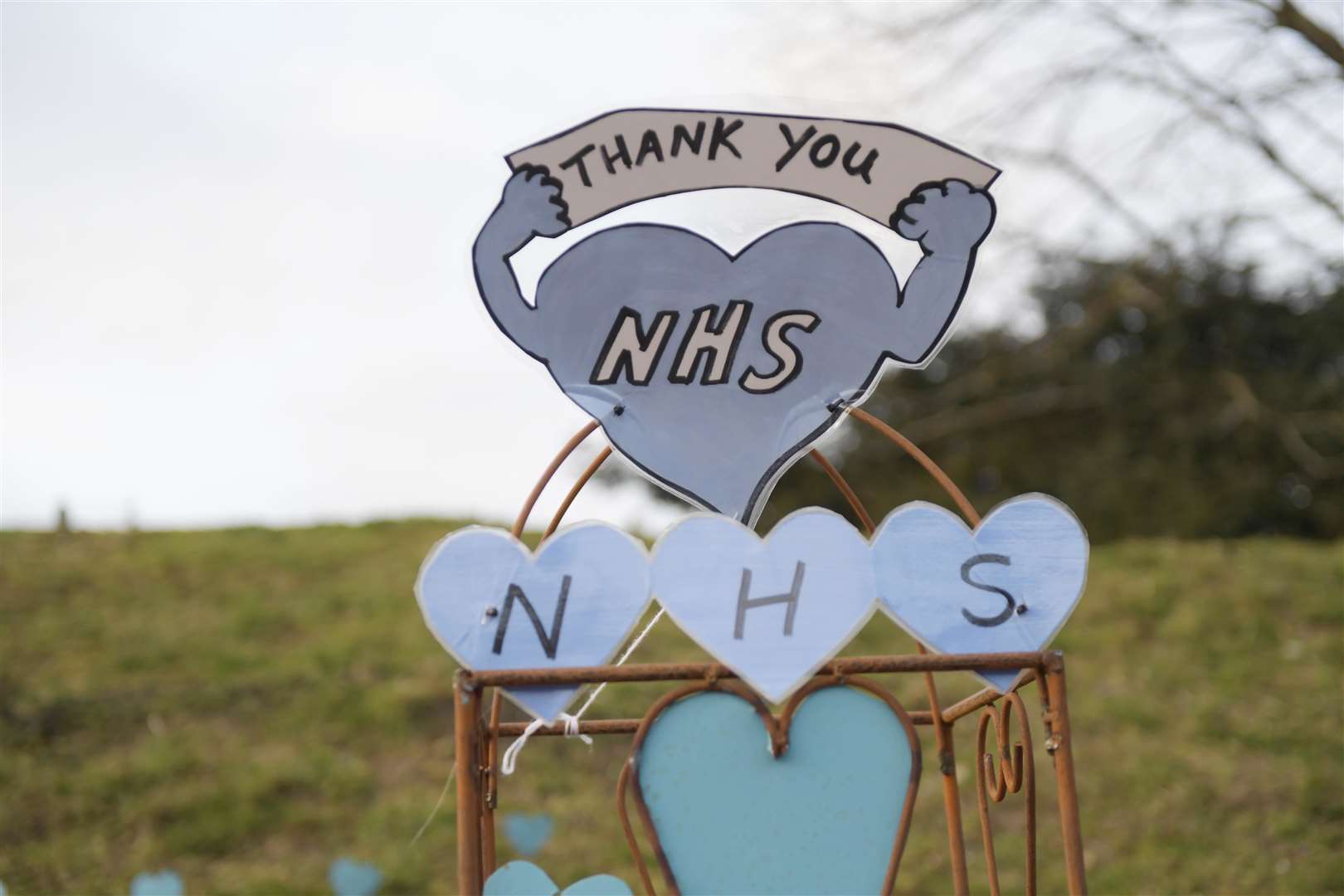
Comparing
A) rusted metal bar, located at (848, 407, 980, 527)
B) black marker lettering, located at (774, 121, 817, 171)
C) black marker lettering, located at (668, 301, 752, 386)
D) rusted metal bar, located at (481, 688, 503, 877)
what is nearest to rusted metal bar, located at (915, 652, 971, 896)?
rusted metal bar, located at (848, 407, 980, 527)

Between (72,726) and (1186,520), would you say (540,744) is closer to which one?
(72,726)

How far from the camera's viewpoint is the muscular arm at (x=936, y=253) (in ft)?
5.31

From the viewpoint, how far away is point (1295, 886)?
316 cm

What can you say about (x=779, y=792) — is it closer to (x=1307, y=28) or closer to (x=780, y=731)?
(x=780, y=731)

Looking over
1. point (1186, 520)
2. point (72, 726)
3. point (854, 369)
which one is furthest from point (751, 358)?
point (1186, 520)

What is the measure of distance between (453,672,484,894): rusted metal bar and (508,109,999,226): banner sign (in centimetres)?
66

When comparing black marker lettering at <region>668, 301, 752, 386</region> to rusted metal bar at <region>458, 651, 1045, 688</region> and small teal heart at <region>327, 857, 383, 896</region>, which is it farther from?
small teal heart at <region>327, 857, 383, 896</region>

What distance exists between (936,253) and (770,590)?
1.84 feet

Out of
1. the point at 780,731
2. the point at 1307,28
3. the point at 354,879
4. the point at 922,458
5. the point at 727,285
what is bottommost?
the point at 354,879

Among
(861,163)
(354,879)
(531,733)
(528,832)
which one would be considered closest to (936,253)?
(861,163)

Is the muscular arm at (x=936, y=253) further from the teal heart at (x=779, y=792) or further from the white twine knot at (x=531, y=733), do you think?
the white twine knot at (x=531, y=733)

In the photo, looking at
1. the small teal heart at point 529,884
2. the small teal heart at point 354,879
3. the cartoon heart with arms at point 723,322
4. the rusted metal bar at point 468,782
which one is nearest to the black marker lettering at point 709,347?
the cartoon heart with arms at point 723,322

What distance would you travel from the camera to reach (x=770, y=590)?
1407 millimetres

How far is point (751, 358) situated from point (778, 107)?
13.9 inches
